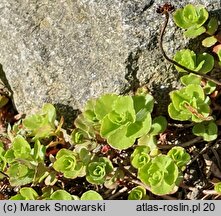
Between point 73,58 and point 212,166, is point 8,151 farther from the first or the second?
point 212,166

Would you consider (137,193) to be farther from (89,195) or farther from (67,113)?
(67,113)

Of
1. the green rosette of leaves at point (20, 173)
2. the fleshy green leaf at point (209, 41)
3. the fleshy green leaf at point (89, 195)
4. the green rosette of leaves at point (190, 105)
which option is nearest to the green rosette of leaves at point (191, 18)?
the fleshy green leaf at point (209, 41)

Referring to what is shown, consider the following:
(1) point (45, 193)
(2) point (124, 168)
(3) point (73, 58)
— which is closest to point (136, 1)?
(3) point (73, 58)

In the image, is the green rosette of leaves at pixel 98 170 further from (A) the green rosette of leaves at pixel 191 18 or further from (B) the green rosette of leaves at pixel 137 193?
(A) the green rosette of leaves at pixel 191 18

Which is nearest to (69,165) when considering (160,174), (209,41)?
(160,174)

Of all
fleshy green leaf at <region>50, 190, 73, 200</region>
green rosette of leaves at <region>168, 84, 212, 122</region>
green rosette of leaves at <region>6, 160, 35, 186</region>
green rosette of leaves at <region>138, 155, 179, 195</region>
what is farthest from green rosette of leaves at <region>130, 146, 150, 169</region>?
green rosette of leaves at <region>6, 160, 35, 186</region>
